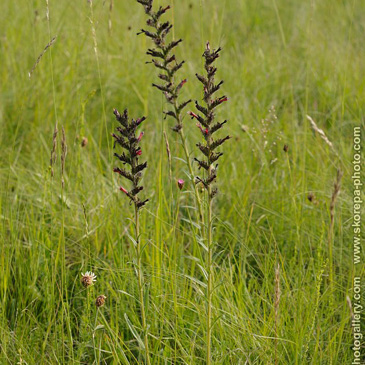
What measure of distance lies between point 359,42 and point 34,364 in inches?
181

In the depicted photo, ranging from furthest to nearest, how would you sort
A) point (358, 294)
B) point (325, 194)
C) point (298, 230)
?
point (325, 194) → point (298, 230) → point (358, 294)

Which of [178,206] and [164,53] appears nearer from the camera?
[164,53]

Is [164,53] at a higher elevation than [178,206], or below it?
higher

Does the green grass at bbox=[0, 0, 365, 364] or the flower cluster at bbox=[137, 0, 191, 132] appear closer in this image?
the flower cluster at bbox=[137, 0, 191, 132]

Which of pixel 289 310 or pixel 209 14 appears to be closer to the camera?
pixel 289 310

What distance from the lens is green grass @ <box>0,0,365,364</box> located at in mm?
2334

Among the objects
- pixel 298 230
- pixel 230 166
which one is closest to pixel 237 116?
pixel 230 166

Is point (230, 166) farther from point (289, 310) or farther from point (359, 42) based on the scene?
point (359, 42)

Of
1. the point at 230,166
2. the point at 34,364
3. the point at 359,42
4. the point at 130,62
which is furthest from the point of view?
the point at 359,42

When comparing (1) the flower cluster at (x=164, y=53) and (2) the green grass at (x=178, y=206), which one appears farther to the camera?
(2) the green grass at (x=178, y=206)

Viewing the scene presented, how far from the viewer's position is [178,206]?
8.52ft

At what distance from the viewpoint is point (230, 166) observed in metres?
3.71

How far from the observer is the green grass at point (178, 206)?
233cm

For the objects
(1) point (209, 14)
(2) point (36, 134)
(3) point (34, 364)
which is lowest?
(3) point (34, 364)
